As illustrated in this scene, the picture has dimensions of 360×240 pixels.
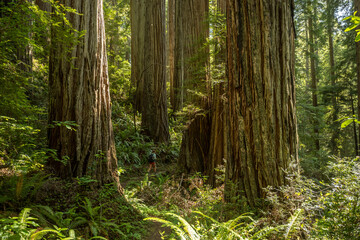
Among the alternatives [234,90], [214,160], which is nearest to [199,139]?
[214,160]

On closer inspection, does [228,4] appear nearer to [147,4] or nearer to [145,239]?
[145,239]

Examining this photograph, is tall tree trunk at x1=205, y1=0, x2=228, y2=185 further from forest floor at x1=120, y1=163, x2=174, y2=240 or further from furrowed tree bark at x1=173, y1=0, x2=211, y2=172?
forest floor at x1=120, y1=163, x2=174, y2=240

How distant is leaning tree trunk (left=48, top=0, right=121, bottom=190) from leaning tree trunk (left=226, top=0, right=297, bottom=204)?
8.05ft

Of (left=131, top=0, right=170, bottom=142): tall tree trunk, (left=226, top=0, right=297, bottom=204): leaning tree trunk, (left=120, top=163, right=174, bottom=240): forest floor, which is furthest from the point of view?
(left=131, top=0, right=170, bottom=142): tall tree trunk

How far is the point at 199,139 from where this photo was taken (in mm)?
6984

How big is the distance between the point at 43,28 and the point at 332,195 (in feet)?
13.0

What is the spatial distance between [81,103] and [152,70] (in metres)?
6.05

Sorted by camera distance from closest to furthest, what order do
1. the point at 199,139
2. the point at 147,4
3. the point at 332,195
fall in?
the point at 332,195, the point at 199,139, the point at 147,4

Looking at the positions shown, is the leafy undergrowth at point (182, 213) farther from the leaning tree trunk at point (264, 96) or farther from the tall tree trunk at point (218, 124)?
the tall tree trunk at point (218, 124)

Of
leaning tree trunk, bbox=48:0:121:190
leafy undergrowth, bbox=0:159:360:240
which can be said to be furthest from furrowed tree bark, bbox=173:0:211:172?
leaning tree trunk, bbox=48:0:121:190

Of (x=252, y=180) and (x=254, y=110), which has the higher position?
(x=254, y=110)

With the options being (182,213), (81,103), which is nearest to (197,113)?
(182,213)

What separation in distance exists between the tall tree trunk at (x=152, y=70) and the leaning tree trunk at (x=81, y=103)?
523cm

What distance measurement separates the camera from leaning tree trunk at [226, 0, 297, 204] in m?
3.31
